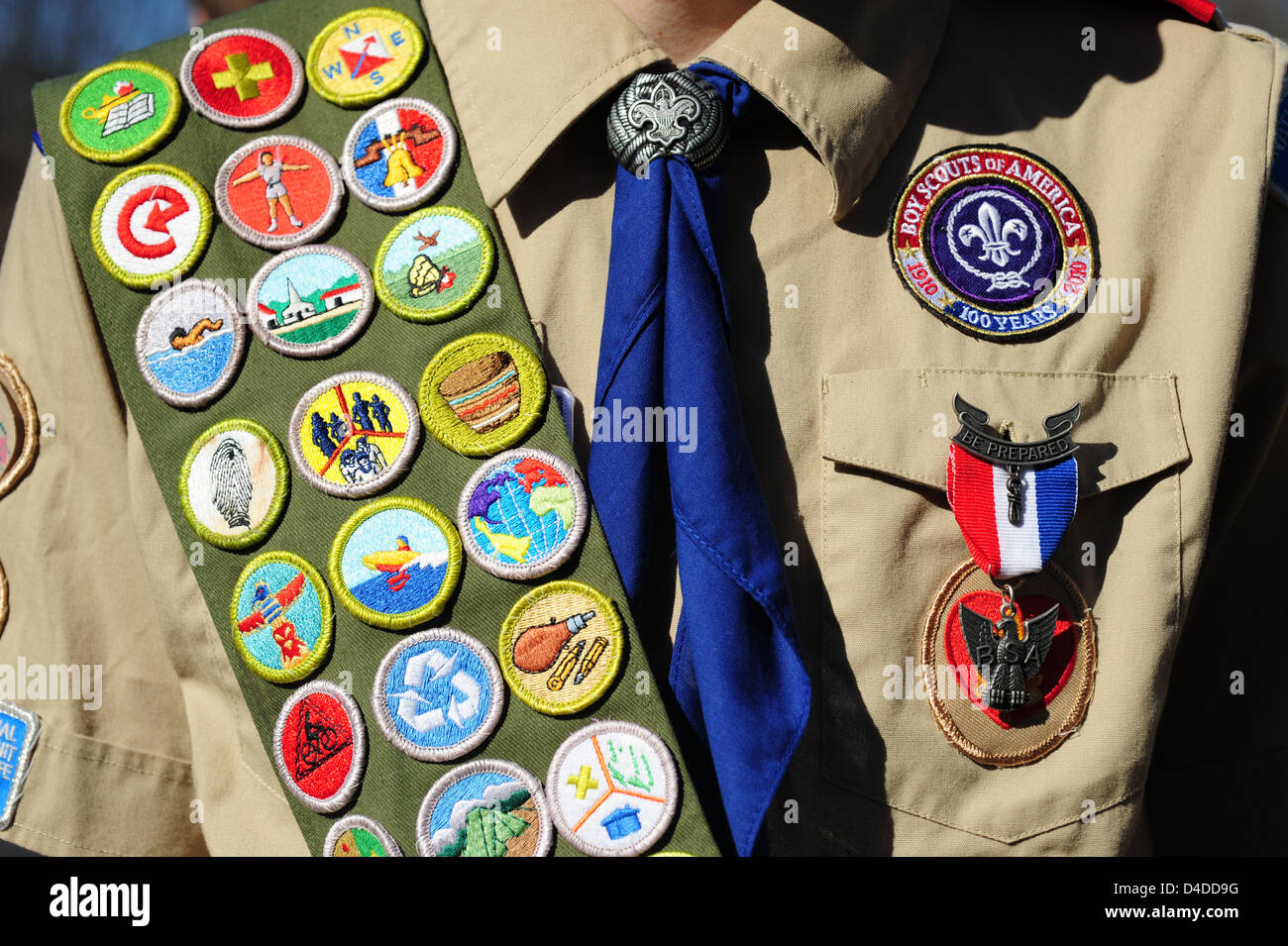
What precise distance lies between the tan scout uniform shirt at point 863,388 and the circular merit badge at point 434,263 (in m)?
0.06

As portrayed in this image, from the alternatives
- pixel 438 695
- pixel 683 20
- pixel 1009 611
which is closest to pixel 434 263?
pixel 683 20

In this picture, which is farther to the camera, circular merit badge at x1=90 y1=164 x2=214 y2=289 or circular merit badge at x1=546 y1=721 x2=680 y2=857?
circular merit badge at x1=90 y1=164 x2=214 y2=289

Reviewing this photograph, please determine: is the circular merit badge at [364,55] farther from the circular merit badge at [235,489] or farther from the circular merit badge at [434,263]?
the circular merit badge at [235,489]

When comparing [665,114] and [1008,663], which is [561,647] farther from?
[665,114]

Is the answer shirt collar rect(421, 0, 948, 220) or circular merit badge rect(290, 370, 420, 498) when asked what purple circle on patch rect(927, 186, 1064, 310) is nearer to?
shirt collar rect(421, 0, 948, 220)

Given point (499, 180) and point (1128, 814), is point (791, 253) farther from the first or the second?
point (1128, 814)

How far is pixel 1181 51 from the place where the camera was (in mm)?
1712

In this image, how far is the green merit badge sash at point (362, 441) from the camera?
154cm

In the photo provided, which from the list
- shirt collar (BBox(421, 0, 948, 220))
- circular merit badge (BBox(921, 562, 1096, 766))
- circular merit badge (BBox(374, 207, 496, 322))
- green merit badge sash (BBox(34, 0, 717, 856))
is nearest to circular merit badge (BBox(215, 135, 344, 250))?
green merit badge sash (BBox(34, 0, 717, 856))

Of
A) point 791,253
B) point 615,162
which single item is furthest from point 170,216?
point 791,253

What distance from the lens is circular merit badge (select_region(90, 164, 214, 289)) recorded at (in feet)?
5.55

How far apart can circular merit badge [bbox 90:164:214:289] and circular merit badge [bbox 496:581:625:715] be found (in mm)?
653

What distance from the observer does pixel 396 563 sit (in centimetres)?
160

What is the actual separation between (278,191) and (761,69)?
2.15 ft
